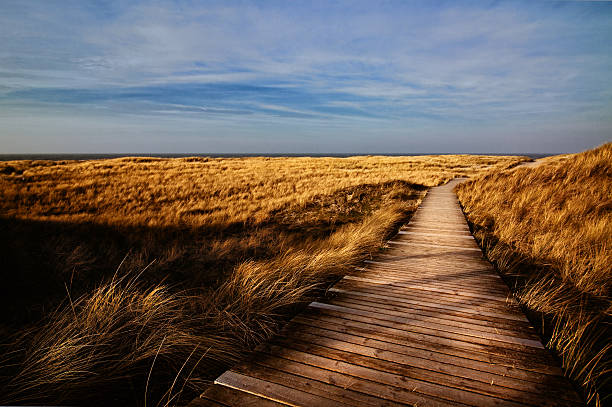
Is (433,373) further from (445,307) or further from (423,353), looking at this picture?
(445,307)

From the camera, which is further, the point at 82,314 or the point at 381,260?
the point at 381,260

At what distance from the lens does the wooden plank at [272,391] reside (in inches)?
82.2

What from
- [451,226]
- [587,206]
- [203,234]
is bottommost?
[203,234]

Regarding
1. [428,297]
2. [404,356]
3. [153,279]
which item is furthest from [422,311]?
[153,279]

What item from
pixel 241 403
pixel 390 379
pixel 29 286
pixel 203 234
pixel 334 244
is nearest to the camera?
pixel 241 403

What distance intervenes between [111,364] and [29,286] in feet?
11.2

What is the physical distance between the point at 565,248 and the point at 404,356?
5073 millimetres

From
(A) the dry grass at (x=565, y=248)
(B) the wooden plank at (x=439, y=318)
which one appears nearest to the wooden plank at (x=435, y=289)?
(A) the dry grass at (x=565, y=248)

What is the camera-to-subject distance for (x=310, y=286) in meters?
4.18

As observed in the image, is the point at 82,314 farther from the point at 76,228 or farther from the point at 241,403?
the point at 76,228

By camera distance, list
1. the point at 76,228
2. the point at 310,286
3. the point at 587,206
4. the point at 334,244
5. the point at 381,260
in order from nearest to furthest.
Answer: the point at 310,286 < the point at 381,260 < the point at 334,244 < the point at 587,206 < the point at 76,228

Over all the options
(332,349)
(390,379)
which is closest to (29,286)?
(332,349)

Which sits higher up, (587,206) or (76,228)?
(587,206)

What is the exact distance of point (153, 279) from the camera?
5859mm
